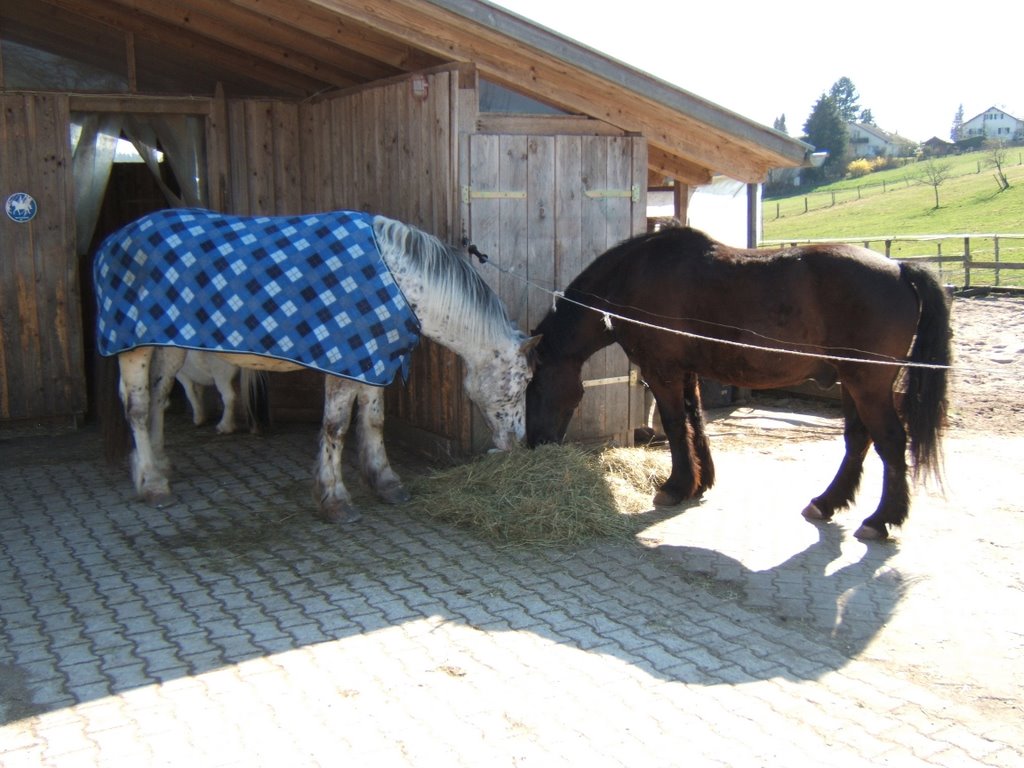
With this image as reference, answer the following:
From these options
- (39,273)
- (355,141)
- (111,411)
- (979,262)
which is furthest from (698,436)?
(979,262)

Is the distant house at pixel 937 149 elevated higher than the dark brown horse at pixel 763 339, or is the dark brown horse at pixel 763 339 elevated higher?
the distant house at pixel 937 149

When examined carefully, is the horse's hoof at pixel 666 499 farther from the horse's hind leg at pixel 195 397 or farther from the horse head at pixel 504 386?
the horse's hind leg at pixel 195 397

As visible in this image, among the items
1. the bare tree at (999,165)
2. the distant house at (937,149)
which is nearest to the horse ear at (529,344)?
the bare tree at (999,165)

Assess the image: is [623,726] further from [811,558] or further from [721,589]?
[811,558]

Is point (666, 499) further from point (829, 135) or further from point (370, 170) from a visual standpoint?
point (829, 135)

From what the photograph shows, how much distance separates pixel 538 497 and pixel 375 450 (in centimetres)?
106

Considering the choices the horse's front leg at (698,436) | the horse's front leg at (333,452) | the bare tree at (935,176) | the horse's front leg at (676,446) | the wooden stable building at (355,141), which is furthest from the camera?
the bare tree at (935,176)

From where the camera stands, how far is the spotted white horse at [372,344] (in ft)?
16.9

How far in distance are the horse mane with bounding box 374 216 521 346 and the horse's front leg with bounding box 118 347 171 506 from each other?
159 cm

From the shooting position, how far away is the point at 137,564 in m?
4.73

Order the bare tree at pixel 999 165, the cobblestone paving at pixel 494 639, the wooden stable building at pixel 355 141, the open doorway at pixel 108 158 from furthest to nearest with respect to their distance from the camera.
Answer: the bare tree at pixel 999 165, the open doorway at pixel 108 158, the wooden stable building at pixel 355 141, the cobblestone paving at pixel 494 639

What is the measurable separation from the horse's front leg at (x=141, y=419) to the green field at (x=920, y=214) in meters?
14.8

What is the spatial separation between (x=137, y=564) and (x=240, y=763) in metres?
2.12

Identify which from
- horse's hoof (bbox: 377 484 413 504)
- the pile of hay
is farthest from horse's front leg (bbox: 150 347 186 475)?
the pile of hay
